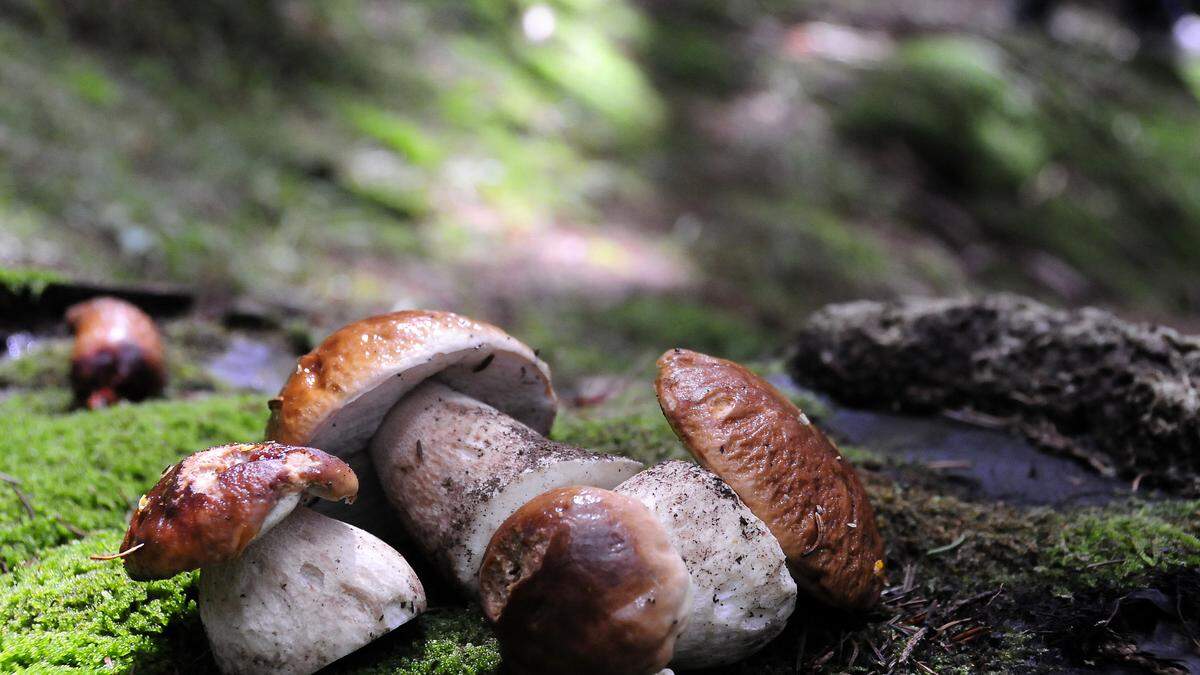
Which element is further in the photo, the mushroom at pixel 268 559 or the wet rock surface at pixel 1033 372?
the wet rock surface at pixel 1033 372

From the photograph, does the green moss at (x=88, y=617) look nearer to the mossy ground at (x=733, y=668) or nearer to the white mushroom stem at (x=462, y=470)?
the mossy ground at (x=733, y=668)

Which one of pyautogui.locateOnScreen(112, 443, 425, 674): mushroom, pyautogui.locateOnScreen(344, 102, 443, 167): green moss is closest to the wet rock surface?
pyautogui.locateOnScreen(112, 443, 425, 674): mushroom

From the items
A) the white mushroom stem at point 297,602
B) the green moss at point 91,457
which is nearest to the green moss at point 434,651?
the white mushroom stem at point 297,602

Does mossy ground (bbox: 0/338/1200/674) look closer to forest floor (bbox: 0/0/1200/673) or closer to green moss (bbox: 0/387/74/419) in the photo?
forest floor (bbox: 0/0/1200/673)

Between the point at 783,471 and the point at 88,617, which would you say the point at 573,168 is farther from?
the point at 88,617

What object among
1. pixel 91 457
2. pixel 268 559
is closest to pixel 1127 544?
A: pixel 268 559

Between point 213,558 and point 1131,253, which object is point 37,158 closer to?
point 213,558
